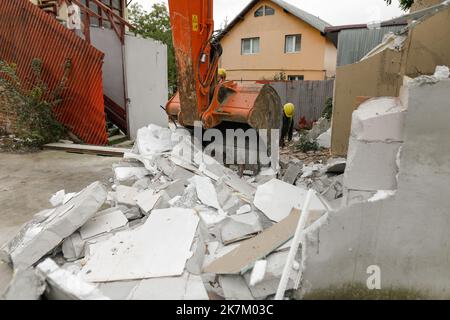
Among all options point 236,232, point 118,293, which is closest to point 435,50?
point 236,232

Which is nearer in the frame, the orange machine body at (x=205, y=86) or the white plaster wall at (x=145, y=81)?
the orange machine body at (x=205, y=86)

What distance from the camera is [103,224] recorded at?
11.1ft

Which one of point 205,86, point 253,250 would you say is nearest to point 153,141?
point 205,86

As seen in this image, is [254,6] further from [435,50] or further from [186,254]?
[186,254]

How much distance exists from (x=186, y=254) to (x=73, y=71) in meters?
6.42

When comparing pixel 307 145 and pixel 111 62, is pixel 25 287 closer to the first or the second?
pixel 307 145

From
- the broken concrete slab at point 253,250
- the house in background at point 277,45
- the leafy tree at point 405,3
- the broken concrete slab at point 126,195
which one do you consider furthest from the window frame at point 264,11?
the broken concrete slab at point 253,250

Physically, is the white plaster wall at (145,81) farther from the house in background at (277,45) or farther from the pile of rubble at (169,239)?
the house in background at (277,45)

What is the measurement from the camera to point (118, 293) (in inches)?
97.1

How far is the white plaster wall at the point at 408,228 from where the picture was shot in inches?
86.1

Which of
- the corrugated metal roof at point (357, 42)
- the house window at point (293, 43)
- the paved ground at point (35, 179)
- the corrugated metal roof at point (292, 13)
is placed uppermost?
the corrugated metal roof at point (292, 13)

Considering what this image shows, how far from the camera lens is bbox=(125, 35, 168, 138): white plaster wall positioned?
8.30 m

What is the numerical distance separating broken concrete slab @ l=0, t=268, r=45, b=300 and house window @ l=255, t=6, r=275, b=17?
20.9 metres

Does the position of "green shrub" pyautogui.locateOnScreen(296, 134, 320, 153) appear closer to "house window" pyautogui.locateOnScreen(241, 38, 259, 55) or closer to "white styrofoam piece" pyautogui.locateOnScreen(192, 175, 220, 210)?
"white styrofoam piece" pyautogui.locateOnScreen(192, 175, 220, 210)
